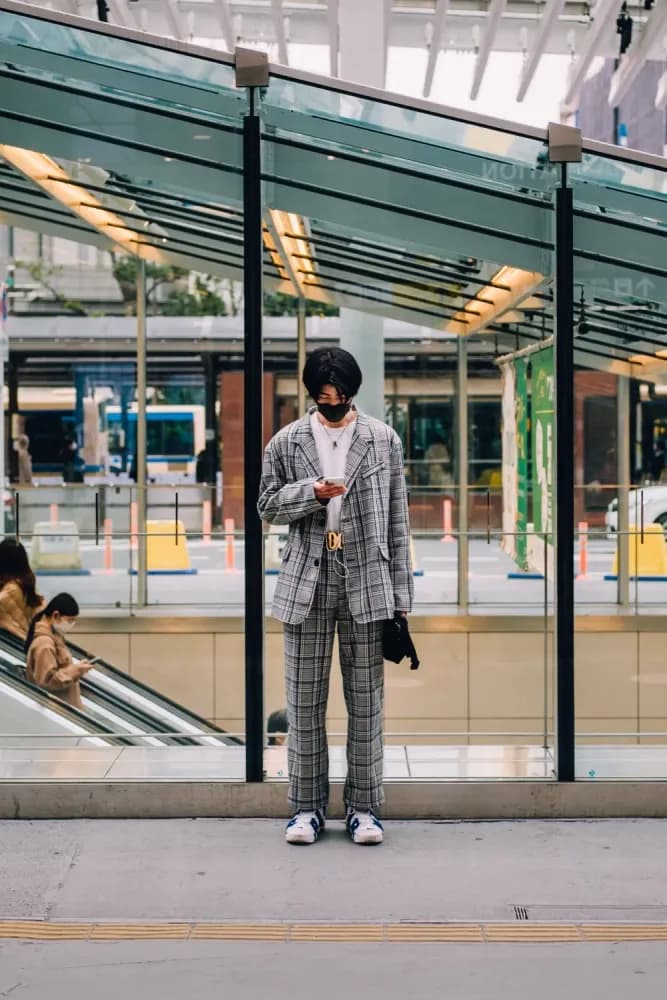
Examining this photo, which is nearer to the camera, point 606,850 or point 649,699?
point 606,850

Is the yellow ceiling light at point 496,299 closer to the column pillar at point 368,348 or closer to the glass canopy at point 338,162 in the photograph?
the glass canopy at point 338,162

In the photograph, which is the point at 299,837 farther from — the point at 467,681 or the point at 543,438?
the point at 543,438

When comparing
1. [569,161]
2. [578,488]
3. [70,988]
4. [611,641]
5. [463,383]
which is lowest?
[70,988]

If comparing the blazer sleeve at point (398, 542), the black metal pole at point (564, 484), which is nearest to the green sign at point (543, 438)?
the black metal pole at point (564, 484)

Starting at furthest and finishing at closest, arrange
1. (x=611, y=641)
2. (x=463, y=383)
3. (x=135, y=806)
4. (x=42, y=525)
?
(x=463, y=383), (x=42, y=525), (x=611, y=641), (x=135, y=806)

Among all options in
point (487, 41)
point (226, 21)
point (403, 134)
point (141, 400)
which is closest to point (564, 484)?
point (403, 134)

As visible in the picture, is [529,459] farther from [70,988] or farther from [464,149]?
[70,988]

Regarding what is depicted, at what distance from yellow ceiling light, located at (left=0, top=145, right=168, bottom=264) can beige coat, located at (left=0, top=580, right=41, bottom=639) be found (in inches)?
74.0

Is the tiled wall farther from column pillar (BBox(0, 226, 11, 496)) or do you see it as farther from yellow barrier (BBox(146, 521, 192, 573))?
column pillar (BBox(0, 226, 11, 496))

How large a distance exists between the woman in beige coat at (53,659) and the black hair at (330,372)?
1.95 metres

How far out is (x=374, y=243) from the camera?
6332 mm

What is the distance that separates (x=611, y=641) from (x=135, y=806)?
2215 mm

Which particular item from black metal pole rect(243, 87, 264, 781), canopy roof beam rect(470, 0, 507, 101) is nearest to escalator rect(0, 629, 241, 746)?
black metal pole rect(243, 87, 264, 781)

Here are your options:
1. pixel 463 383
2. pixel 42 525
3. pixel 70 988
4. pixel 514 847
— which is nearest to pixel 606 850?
pixel 514 847
